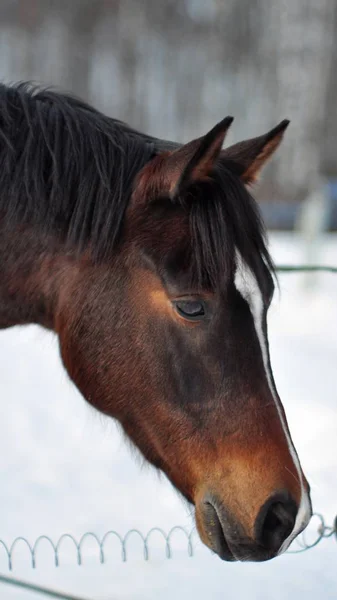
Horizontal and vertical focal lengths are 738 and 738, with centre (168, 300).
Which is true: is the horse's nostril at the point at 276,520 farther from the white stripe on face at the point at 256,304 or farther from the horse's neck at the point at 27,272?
the horse's neck at the point at 27,272

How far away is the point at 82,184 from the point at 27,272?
26 centimetres

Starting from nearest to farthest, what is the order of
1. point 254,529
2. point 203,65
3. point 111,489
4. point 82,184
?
point 254,529, point 82,184, point 111,489, point 203,65

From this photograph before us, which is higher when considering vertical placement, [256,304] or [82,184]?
[82,184]

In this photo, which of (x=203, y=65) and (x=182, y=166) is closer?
(x=182, y=166)

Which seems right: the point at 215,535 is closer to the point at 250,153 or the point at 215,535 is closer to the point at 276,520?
the point at 276,520

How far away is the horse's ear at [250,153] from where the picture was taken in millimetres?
1803

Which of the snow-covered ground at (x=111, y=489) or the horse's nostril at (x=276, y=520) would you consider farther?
the snow-covered ground at (x=111, y=489)

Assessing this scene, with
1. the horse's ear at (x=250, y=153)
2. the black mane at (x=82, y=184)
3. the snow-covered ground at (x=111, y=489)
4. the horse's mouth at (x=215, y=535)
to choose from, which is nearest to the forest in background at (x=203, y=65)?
the snow-covered ground at (x=111, y=489)

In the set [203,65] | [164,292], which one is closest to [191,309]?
[164,292]

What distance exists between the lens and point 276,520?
1.56m

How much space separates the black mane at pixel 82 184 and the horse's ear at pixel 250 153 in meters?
0.08

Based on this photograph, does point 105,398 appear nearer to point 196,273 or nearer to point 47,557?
point 196,273

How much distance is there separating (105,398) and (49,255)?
37 centimetres

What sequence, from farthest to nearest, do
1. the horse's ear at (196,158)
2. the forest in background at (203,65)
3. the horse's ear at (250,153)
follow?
the forest in background at (203,65) < the horse's ear at (250,153) < the horse's ear at (196,158)
